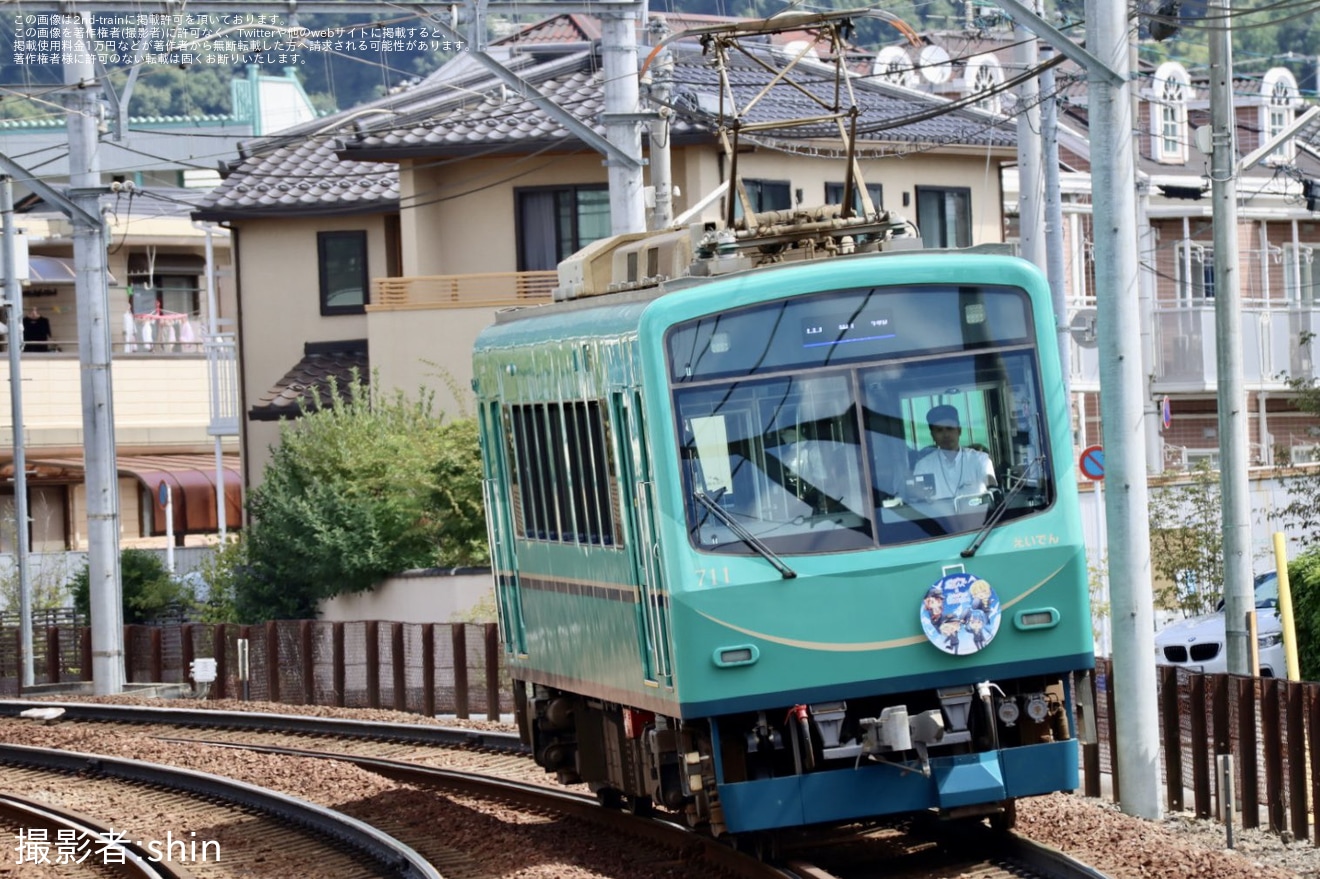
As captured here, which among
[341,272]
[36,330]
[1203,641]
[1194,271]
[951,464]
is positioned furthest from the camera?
[36,330]

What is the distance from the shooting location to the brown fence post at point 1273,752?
13445mm

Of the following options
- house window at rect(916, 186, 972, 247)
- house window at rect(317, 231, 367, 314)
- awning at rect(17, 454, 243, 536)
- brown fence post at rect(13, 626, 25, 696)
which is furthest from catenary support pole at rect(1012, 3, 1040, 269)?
awning at rect(17, 454, 243, 536)

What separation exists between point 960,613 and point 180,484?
3984 cm

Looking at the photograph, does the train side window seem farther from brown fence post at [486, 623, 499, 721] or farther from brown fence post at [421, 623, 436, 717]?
brown fence post at [421, 623, 436, 717]

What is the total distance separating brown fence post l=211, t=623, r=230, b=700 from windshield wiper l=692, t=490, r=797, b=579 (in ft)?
61.9

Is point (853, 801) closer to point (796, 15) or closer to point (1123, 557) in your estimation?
point (1123, 557)

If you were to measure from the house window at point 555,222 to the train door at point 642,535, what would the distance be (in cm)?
2304

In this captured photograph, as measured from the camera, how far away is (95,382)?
27109 mm

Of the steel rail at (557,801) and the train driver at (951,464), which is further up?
the train driver at (951,464)

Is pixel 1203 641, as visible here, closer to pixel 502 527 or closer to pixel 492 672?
pixel 492 672

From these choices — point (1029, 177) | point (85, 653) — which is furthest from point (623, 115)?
point (85, 653)

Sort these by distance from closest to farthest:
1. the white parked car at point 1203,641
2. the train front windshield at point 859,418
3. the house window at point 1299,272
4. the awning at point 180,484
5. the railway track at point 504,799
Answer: the train front windshield at point 859,418, the railway track at point 504,799, the white parked car at point 1203,641, the house window at point 1299,272, the awning at point 180,484

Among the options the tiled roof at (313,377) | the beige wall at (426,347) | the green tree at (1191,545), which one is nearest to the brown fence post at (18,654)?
the tiled roof at (313,377)

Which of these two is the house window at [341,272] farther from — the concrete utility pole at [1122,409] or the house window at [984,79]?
the concrete utility pole at [1122,409]
